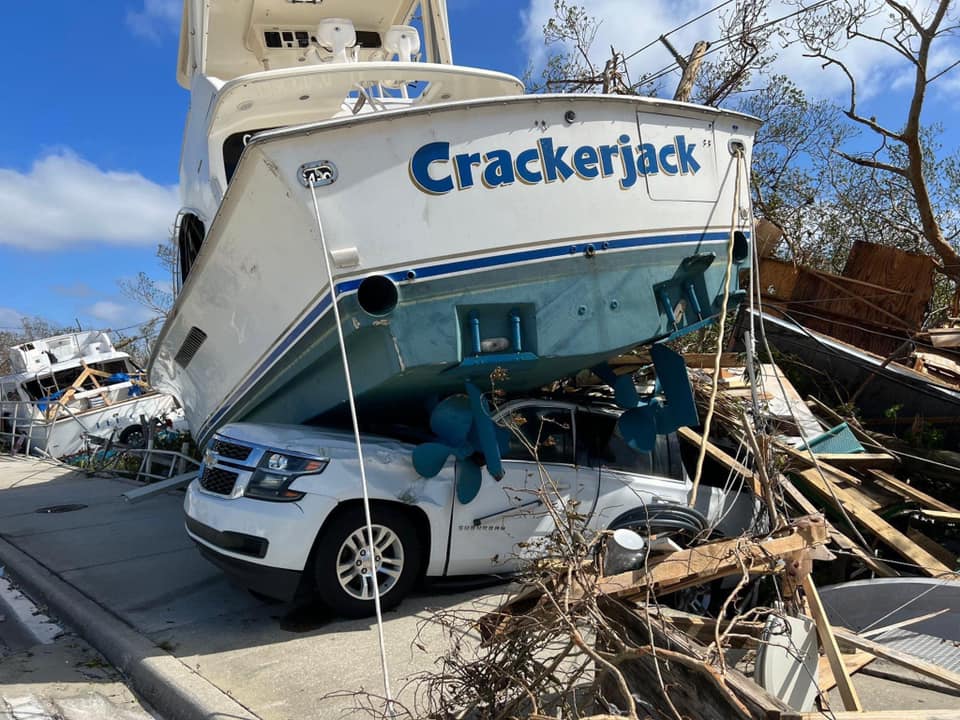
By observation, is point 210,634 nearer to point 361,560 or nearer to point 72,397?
point 361,560

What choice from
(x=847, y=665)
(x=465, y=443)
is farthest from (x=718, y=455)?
(x=847, y=665)

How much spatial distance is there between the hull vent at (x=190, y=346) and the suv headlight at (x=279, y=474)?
1.98m

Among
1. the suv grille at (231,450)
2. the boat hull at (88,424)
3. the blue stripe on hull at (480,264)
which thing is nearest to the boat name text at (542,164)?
the blue stripe on hull at (480,264)

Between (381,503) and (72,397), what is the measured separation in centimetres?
1676

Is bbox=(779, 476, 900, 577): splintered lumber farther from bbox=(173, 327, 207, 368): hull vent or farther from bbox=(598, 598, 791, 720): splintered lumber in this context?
bbox=(173, 327, 207, 368): hull vent

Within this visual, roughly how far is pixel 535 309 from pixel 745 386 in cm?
341

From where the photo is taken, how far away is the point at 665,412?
580cm

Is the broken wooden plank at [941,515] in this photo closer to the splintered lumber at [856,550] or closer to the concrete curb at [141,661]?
the splintered lumber at [856,550]

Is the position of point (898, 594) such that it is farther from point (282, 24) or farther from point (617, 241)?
point (282, 24)

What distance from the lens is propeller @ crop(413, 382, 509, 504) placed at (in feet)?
16.9

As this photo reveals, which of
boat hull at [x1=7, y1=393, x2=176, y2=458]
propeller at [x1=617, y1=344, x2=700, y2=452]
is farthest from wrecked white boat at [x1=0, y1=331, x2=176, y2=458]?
propeller at [x1=617, y1=344, x2=700, y2=452]

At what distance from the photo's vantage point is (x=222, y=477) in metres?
5.13

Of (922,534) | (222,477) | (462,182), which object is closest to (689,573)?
(462,182)

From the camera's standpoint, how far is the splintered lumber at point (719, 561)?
10.8ft
